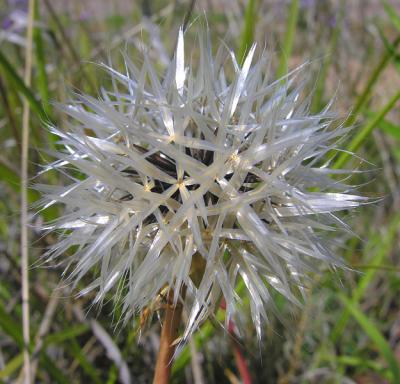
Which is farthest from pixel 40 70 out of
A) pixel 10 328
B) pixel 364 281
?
pixel 364 281

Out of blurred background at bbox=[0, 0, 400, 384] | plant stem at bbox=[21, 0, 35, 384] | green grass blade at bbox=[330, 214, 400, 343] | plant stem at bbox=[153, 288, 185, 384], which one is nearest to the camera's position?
plant stem at bbox=[153, 288, 185, 384]

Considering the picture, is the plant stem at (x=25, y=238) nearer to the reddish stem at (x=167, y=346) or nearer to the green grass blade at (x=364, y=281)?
the reddish stem at (x=167, y=346)

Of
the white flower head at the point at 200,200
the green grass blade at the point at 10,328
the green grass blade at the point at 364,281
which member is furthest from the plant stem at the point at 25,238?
the green grass blade at the point at 364,281

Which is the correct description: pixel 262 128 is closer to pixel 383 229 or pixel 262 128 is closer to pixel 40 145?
pixel 40 145

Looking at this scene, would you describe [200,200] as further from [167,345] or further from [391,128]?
[391,128]

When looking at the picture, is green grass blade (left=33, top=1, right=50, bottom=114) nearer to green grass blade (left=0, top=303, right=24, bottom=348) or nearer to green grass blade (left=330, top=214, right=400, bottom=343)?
green grass blade (left=0, top=303, right=24, bottom=348)

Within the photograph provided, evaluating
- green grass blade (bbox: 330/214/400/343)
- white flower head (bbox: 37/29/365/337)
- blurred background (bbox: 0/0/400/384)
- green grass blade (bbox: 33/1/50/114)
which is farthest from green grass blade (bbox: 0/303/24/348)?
green grass blade (bbox: 330/214/400/343)

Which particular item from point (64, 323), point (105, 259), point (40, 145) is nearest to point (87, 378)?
point (64, 323)

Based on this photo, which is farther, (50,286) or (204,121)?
(50,286)
